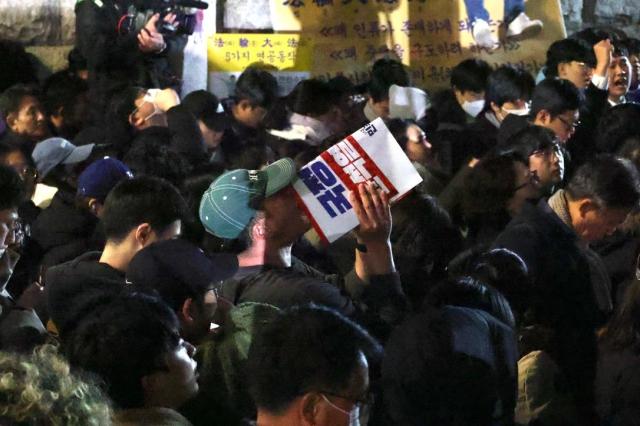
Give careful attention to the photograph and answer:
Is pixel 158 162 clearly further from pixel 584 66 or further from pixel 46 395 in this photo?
pixel 46 395

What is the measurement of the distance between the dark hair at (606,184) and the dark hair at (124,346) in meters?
2.37

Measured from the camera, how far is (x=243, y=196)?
3.83 metres

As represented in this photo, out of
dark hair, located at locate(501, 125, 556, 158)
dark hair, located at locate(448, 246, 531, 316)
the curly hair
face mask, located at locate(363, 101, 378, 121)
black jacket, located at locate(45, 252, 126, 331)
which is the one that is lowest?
face mask, located at locate(363, 101, 378, 121)

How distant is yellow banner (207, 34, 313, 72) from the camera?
28.4ft

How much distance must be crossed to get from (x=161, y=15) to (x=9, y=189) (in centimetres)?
380

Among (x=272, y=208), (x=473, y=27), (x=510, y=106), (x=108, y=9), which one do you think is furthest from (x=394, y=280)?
(x=473, y=27)

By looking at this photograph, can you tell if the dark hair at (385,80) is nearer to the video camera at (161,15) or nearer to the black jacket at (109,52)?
the video camera at (161,15)

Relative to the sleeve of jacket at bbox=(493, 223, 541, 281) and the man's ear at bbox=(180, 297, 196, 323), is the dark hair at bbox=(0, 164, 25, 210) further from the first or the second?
the sleeve of jacket at bbox=(493, 223, 541, 281)

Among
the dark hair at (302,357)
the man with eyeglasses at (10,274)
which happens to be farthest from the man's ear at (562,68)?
the dark hair at (302,357)

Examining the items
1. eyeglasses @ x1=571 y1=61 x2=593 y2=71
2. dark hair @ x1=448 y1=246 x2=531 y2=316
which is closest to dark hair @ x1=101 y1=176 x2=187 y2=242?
dark hair @ x1=448 y1=246 x2=531 y2=316

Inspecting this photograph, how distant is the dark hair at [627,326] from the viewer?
3963 millimetres

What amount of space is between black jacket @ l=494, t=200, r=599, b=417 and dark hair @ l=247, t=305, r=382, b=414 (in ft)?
A: 5.17

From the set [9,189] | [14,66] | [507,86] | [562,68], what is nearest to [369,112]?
[507,86]

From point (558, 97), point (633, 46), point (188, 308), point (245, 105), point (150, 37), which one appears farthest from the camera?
point (633, 46)
